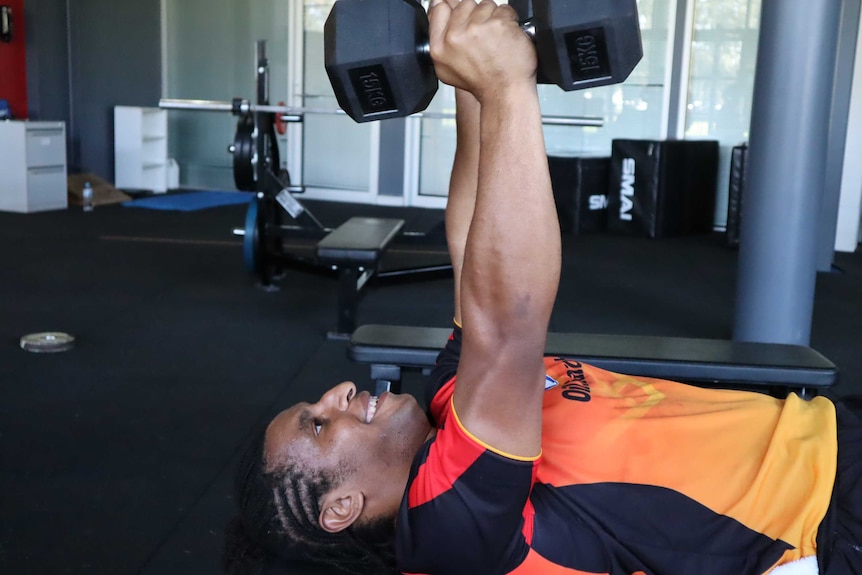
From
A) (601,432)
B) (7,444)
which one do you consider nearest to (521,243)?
(601,432)

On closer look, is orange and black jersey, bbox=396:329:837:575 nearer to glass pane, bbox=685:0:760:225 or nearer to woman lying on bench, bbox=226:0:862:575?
woman lying on bench, bbox=226:0:862:575

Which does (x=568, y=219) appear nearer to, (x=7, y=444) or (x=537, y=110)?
(x=7, y=444)

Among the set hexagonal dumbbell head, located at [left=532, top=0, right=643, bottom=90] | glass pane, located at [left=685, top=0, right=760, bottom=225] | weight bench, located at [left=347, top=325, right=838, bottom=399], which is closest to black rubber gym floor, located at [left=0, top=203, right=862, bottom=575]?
weight bench, located at [left=347, top=325, right=838, bottom=399]

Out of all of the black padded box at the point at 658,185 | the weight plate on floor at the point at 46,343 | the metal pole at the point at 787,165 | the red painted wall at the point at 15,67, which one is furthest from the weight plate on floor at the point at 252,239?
the red painted wall at the point at 15,67

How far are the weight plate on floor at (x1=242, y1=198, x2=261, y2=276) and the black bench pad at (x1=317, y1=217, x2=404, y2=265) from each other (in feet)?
1.28

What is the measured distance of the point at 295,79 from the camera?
259 inches

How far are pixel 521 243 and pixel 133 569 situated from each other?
3.40 feet

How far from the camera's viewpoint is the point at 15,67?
19.9 feet

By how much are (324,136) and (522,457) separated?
240 inches

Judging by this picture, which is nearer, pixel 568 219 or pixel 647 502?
pixel 647 502

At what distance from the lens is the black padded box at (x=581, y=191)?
541 cm

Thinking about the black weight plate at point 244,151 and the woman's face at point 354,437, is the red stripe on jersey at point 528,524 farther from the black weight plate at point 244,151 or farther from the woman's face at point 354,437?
the black weight plate at point 244,151

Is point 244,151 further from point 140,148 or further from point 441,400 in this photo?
point 140,148

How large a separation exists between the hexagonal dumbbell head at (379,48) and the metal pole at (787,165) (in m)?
1.94
